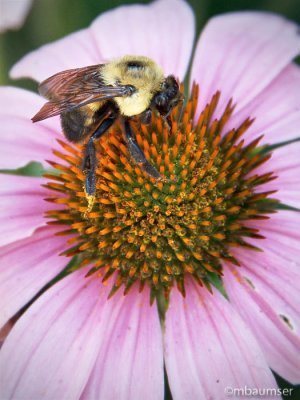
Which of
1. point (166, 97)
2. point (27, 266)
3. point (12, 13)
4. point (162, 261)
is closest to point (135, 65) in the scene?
point (166, 97)

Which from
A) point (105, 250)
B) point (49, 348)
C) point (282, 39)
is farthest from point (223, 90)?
point (49, 348)

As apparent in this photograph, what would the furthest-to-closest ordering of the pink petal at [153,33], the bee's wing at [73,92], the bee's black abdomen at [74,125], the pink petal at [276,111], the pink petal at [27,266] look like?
the pink petal at [153,33], the pink petal at [276,111], the pink petal at [27,266], the bee's black abdomen at [74,125], the bee's wing at [73,92]

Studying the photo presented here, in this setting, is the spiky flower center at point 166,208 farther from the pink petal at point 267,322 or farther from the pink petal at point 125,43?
the pink petal at point 125,43

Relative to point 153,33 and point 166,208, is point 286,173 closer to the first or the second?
point 166,208

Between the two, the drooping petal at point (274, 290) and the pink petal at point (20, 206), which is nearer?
the drooping petal at point (274, 290)

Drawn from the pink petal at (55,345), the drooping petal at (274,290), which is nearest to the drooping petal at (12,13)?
the pink petal at (55,345)

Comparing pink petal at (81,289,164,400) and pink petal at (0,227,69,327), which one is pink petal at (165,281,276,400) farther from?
pink petal at (0,227,69,327)
